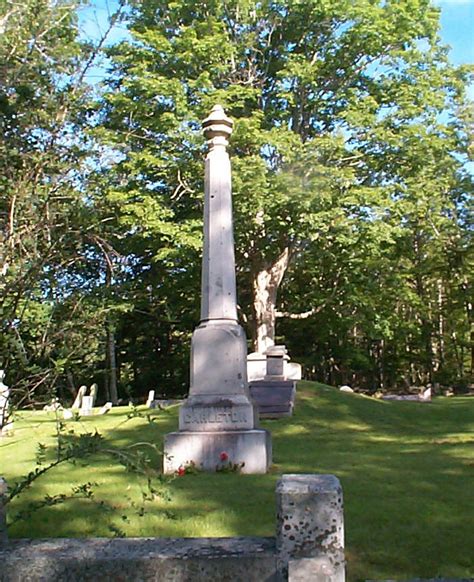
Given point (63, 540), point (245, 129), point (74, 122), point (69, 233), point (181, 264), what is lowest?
point (63, 540)

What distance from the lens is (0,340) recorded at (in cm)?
284

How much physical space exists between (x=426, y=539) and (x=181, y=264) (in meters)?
15.6

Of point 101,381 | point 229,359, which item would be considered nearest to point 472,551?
point 229,359

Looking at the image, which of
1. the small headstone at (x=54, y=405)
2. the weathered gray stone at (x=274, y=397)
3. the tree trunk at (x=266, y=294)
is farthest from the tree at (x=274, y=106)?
the small headstone at (x=54, y=405)

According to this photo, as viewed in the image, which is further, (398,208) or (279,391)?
(398,208)

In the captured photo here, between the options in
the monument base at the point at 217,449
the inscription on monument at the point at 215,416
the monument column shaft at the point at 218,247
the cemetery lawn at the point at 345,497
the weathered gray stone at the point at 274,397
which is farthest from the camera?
the weathered gray stone at the point at 274,397

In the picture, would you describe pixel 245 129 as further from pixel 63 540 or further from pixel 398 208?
pixel 63 540

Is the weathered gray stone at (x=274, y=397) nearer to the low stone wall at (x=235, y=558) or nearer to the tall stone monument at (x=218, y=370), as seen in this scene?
the tall stone monument at (x=218, y=370)

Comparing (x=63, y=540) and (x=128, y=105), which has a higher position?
(x=128, y=105)

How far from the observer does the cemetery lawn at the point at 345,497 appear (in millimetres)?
4125

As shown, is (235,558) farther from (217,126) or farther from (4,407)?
(217,126)

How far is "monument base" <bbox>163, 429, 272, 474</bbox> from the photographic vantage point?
7418mm

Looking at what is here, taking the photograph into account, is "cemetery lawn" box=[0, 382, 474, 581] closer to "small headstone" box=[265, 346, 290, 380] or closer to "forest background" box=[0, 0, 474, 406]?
"small headstone" box=[265, 346, 290, 380]

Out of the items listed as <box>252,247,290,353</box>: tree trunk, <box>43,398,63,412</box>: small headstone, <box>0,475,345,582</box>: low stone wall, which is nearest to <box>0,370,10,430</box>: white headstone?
<box>43,398,63,412</box>: small headstone
